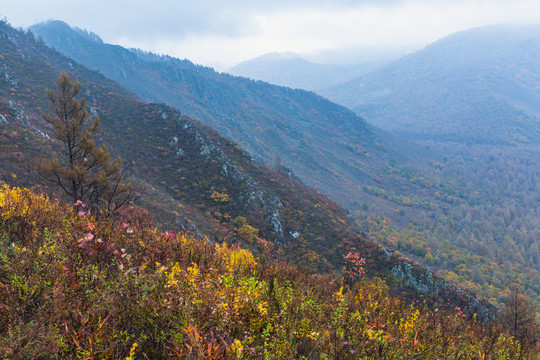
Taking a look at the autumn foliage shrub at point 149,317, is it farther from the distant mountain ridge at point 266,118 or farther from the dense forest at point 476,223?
the distant mountain ridge at point 266,118

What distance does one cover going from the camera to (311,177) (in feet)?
300

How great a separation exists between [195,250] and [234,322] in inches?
143

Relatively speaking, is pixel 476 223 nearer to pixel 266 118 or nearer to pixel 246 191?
pixel 266 118

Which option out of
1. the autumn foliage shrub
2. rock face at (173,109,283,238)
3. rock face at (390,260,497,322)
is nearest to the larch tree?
the autumn foliage shrub

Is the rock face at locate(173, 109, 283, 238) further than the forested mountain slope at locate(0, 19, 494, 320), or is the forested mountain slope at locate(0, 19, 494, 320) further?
the rock face at locate(173, 109, 283, 238)

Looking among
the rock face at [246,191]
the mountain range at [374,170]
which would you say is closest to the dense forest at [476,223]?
the mountain range at [374,170]

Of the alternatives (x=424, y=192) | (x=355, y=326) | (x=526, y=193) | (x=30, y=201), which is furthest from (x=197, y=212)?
(x=526, y=193)

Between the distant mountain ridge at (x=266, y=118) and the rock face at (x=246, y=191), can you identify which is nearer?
the rock face at (x=246, y=191)

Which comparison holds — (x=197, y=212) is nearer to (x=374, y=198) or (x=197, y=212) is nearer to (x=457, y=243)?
(x=374, y=198)

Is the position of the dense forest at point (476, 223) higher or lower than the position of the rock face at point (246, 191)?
lower

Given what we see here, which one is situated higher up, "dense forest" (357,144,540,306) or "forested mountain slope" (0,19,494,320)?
"forested mountain slope" (0,19,494,320)

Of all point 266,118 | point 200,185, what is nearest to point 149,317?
point 200,185

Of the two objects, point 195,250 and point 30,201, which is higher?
point 30,201

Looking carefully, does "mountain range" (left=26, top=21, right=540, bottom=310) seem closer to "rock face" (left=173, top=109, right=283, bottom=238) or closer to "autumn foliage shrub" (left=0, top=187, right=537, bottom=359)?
"rock face" (left=173, top=109, right=283, bottom=238)
